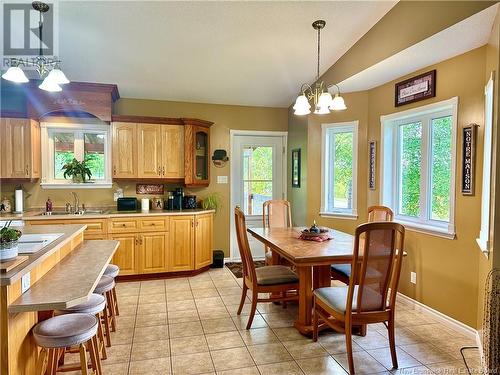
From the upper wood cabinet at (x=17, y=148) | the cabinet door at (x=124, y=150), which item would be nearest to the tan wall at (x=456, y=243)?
the cabinet door at (x=124, y=150)

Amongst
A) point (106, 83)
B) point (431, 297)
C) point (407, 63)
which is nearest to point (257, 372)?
point (431, 297)

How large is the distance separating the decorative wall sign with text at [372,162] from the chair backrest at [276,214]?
1087 millimetres

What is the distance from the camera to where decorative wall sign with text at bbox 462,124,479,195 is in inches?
109

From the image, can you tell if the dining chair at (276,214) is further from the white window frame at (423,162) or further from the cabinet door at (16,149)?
the cabinet door at (16,149)

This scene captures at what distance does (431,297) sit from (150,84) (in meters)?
4.20

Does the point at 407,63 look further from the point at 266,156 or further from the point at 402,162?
the point at 266,156

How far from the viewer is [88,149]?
462cm

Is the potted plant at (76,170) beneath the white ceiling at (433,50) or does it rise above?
beneath

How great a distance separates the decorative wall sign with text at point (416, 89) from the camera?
324 cm

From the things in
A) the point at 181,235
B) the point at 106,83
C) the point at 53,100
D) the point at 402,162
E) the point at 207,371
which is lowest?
the point at 207,371

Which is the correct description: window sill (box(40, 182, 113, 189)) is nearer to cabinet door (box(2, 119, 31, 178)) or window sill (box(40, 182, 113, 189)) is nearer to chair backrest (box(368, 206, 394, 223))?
cabinet door (box(2, 119, 31, 178))

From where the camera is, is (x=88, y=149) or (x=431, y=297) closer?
(x=431, y=297)

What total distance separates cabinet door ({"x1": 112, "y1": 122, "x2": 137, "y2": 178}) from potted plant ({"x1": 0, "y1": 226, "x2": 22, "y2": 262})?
2.86 m

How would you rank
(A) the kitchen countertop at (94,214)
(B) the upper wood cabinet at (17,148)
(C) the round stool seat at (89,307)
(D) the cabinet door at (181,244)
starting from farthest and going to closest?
(D) the cabinet door at (181,244) < (B) the upper wood cabinet at (17,148) < (A) the kitchen countertop at (94,214) < (C) the round stool seat at (89,307)
